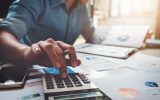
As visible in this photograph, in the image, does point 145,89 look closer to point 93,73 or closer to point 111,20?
point 93,73

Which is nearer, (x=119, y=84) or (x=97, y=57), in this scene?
(x=119, y=84)

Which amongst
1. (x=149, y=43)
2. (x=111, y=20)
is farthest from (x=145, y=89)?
(x=111, y=20)

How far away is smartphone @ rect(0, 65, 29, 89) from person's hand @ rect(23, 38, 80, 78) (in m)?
0.04

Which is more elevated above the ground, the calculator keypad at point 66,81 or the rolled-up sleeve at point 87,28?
the rolled-up sleeve at point 87,28

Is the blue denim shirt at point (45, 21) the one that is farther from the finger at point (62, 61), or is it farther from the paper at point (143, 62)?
the paper at point (143, 62)

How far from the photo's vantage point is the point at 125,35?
1033 millimetres

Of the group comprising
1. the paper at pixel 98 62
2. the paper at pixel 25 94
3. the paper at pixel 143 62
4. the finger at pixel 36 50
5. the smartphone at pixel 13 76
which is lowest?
the paper at pixel 143 62

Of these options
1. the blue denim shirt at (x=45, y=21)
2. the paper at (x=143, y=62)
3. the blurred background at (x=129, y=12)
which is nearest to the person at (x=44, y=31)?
the blue denim shirt at (x=45, y=21)

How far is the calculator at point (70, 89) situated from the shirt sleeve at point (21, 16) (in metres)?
0.28

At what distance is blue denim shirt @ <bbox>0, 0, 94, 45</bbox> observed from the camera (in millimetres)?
789

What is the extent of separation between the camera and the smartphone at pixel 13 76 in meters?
0.49

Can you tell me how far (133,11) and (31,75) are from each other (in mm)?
2151

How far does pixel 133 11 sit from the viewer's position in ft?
8.31

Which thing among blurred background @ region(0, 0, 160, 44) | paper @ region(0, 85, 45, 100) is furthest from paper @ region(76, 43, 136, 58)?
blurred background @ region(0, 0, 160, 44)
